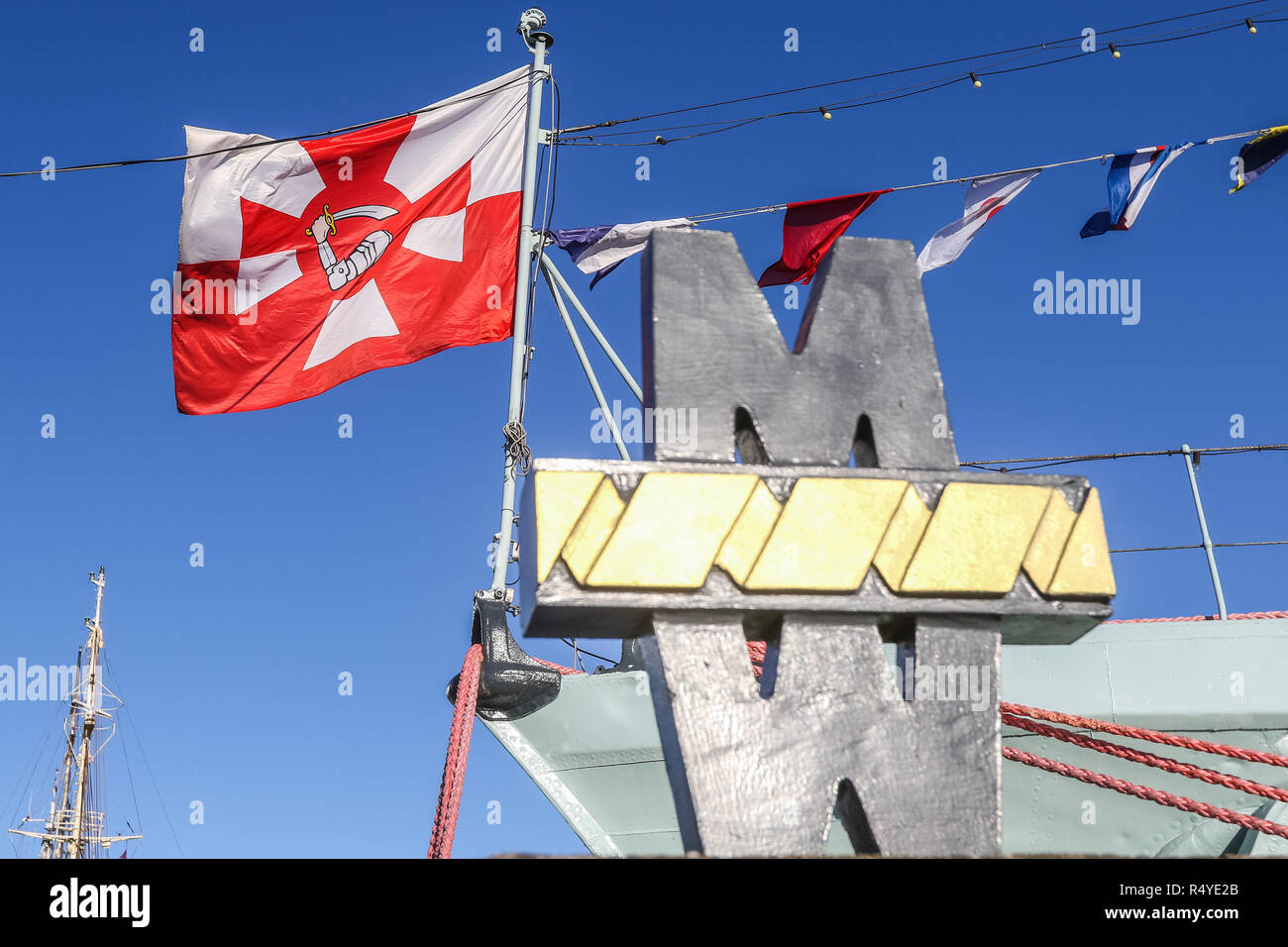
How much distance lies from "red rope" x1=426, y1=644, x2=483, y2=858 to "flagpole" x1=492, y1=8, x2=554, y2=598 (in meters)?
1.18

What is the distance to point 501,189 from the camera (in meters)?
9.24

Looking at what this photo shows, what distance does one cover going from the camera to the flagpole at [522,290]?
698cm

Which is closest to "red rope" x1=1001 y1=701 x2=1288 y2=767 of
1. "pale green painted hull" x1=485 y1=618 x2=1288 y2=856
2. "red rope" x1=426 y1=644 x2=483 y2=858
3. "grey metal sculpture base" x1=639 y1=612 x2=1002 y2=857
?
"grey metal sculpture base" x1=639 y1=612 x2=1002 y2=857

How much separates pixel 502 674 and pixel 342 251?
146 inches

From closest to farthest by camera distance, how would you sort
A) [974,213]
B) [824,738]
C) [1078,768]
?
[824,738], [1078,768], [974,213]

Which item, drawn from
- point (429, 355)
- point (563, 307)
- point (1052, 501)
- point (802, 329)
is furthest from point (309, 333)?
point (1052, 501)

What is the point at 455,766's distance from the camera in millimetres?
5262

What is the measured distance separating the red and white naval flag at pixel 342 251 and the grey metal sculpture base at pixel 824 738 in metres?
6.03

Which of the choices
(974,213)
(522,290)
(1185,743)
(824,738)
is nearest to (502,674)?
(522,290)

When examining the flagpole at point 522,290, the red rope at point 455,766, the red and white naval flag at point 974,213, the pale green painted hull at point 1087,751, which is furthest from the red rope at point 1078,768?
the red and white naval flag at point 974,213

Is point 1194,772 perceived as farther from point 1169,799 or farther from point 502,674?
point 502,674

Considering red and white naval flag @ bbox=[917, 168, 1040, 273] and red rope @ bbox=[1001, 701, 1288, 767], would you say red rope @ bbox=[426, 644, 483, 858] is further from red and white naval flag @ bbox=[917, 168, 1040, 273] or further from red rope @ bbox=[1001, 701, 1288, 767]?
red and white naval flag @ bbox=[917, 168, 1040, 273]

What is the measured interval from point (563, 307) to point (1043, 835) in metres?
4.83
